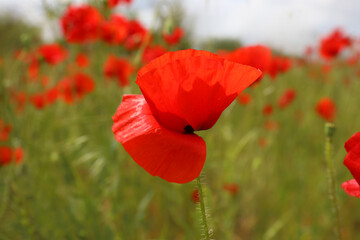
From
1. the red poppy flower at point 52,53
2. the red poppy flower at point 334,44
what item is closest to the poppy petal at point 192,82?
the red poppy flower at point 52,53

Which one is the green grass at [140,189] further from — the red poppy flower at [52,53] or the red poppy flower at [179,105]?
the red poppy flower at [179,105]

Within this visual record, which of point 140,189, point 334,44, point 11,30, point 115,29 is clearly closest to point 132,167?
point 140,189

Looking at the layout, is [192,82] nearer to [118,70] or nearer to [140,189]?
[140,189]

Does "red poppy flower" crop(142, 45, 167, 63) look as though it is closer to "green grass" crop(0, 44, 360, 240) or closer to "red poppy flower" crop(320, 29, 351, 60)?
"green grass" crop(0, 44, 360, 240)

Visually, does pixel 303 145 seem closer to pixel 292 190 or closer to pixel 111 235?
pixel 292 190

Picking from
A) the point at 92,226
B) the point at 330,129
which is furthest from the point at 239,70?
the point at 92,226

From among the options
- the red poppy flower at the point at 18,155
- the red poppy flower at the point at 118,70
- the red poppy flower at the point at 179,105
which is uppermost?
the red poppy flower at the point at 179,105
